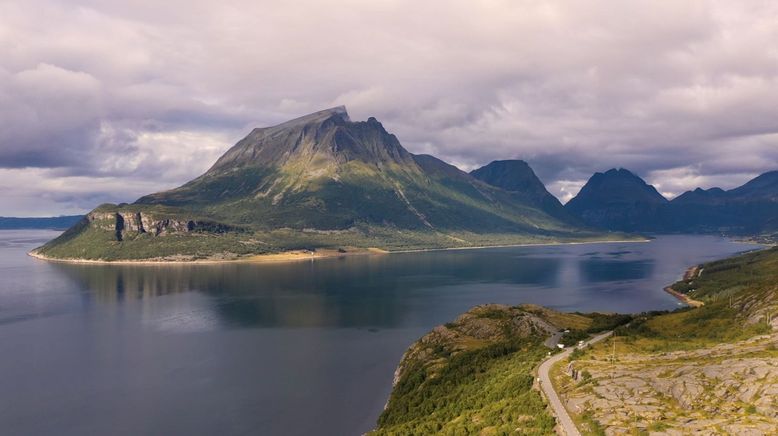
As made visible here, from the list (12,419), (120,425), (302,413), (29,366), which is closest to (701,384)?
(302,413)

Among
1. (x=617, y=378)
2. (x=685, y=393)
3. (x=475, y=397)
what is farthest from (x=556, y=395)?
(x=475, y=397)

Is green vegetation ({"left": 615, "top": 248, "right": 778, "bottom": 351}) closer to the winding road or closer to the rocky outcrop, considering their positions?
the winding road

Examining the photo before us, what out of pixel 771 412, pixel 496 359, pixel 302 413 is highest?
pixel 771 412

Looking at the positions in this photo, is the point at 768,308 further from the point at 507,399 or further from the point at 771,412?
the point at 507,399

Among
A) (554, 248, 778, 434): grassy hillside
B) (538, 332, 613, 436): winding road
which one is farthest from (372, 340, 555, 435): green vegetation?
(554, 248, 778, 434): grassy hillside

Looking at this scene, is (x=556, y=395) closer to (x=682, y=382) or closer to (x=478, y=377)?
(x=682, y=382)

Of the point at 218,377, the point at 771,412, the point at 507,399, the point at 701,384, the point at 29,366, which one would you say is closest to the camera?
the point at 771,412

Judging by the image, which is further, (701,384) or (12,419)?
(12,419)

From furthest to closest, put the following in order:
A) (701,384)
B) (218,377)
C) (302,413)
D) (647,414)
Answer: (218,377), (302,413), (701,384), (647,414)

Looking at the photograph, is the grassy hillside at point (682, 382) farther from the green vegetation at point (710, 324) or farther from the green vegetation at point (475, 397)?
the green vegetation at point (475, 397)
